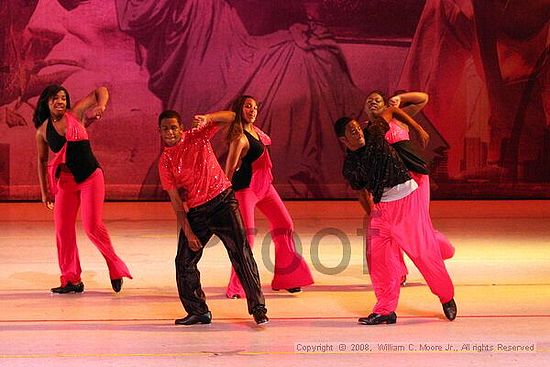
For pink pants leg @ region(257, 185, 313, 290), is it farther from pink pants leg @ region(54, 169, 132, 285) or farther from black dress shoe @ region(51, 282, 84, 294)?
black dress shoe @ region(51, 282, 84, 294)

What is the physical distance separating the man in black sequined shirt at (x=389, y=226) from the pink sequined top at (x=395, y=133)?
94cm

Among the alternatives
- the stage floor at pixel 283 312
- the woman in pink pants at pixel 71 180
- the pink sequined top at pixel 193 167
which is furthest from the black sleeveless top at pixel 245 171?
the pink sequined top at pixel 193 167

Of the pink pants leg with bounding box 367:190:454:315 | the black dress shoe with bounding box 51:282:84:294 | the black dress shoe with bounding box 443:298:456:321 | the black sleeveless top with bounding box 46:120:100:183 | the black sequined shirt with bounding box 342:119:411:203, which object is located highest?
the black sequined shirt with bounding box 342:119:411:203

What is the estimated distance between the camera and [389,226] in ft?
25.9

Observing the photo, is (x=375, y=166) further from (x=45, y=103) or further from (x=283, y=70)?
(x=283, y=70)

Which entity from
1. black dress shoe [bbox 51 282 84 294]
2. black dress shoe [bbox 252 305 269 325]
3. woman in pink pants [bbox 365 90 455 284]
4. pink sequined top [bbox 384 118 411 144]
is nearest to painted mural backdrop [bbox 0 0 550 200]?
black dress shoe [bbox 51 282 84 294]

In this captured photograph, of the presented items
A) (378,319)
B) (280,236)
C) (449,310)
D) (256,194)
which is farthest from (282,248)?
(449,310)

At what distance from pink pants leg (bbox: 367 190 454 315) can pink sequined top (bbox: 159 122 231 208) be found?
1170 mm

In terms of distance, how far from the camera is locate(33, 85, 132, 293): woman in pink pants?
30.8 feet

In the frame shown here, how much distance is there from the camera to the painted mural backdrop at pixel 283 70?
18094 millimetres

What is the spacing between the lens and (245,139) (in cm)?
905

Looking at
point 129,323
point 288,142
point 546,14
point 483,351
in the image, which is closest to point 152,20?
point 288,142

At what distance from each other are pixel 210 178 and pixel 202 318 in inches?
39.3

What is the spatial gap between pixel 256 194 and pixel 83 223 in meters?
1.46
